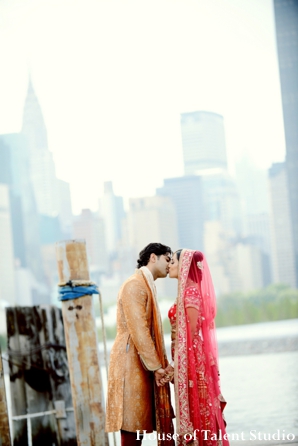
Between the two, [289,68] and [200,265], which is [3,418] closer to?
[200,265]

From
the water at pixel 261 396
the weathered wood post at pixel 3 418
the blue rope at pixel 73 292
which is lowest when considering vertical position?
the water at pixel 261 396

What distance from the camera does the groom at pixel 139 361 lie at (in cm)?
332

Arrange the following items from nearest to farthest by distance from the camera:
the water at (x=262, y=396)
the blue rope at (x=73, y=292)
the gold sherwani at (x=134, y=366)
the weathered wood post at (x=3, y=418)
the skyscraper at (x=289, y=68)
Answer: the gold sherwani at (x=134, y=366) → the blue rope at (x=73, y=292) → the weathered wood post at (x=3, y=418) → the water at (x=262, y=396) → the skyscraper at (x=289, y=68)

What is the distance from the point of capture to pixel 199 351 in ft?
10.8

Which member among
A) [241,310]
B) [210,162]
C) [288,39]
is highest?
[288,39]

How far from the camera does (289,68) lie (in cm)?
4097

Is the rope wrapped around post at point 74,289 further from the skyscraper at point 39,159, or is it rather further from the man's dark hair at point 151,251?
the skyscraper at point 39,159

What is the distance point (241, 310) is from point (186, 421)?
89.8 feet

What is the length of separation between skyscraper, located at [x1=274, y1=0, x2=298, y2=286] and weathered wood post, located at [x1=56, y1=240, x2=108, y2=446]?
3560cm

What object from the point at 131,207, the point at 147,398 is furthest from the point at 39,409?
the point at 131,207

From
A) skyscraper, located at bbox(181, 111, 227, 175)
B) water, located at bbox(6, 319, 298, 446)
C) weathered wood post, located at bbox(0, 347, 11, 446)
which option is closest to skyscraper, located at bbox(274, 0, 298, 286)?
skyscraper, located at bbox(181, 111, 227, 175)

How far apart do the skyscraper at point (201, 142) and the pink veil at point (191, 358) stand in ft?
127

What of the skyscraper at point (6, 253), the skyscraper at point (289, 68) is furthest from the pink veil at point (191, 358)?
the skyscraper at point (289, 68)

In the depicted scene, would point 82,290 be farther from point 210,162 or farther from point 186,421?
point 210,162
